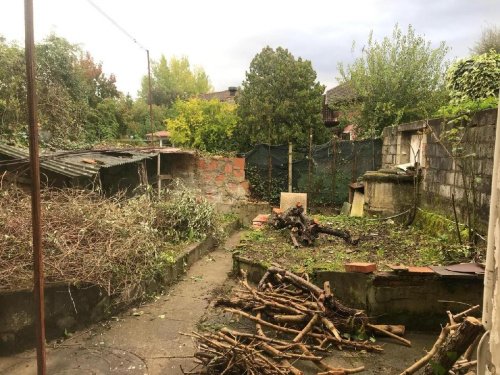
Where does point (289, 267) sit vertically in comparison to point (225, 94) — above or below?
below

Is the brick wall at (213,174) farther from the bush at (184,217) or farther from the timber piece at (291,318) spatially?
the timber piece at (291,318)

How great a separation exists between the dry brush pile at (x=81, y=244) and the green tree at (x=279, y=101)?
776 cm

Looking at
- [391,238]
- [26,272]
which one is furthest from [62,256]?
[391,238]

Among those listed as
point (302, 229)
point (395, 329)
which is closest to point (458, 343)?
point (395, 329)

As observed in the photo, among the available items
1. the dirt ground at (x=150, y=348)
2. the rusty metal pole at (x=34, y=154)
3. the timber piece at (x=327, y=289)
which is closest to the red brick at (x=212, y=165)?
the dirt ground at (x=150, y=348)

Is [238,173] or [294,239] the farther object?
[238,173]

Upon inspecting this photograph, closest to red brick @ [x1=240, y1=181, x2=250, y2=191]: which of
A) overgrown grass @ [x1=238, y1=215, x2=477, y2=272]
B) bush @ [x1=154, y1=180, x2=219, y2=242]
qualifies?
bush @ [x1=154, y1=180, x2=219, y2=242]

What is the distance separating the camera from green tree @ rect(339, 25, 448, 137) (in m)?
12.8

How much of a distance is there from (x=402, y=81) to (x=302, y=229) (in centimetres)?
888

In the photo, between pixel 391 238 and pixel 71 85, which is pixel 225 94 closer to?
pixel 71 85

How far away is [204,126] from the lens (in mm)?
13180

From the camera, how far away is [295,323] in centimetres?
393

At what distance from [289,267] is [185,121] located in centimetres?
928

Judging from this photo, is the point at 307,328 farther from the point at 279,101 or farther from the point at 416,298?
the point at 279,101
